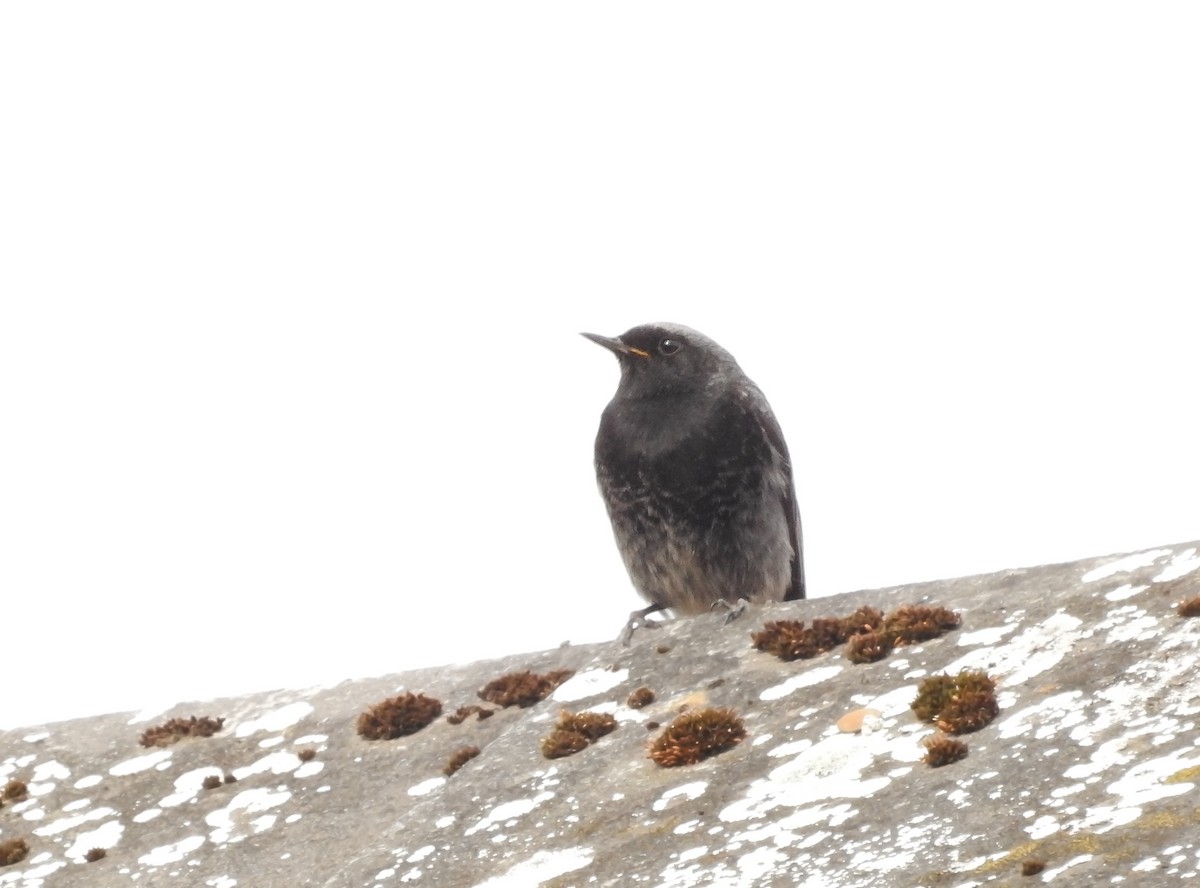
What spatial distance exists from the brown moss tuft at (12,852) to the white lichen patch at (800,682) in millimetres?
3678

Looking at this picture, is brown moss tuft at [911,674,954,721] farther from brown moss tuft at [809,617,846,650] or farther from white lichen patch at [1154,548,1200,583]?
white lichen patch at [1154,548,1200,583]

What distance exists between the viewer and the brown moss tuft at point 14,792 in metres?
8.25

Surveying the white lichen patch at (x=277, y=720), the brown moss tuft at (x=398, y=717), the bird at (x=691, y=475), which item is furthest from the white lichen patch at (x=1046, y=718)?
the bird at (x=691, y=475)

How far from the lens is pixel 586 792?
6434mm

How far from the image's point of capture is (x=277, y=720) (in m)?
8.86

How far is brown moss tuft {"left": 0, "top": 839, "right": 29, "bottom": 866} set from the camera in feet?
24.7

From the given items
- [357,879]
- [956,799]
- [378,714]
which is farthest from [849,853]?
[378,714]

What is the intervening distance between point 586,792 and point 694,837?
0.92 m

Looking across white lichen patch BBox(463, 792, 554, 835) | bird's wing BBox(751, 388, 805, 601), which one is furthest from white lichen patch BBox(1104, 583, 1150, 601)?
bird's wing BBox(751, 388, 805, 601)

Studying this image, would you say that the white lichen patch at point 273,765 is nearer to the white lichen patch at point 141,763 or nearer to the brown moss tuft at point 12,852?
the white lichen patch at point 141,763

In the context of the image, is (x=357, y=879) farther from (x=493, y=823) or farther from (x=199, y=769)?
(x=199, y=769)

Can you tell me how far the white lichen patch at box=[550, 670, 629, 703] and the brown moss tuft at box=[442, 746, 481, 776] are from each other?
0.51 metres

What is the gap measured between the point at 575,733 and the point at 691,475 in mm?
4853

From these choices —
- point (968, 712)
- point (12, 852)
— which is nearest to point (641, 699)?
point (968, 712)
